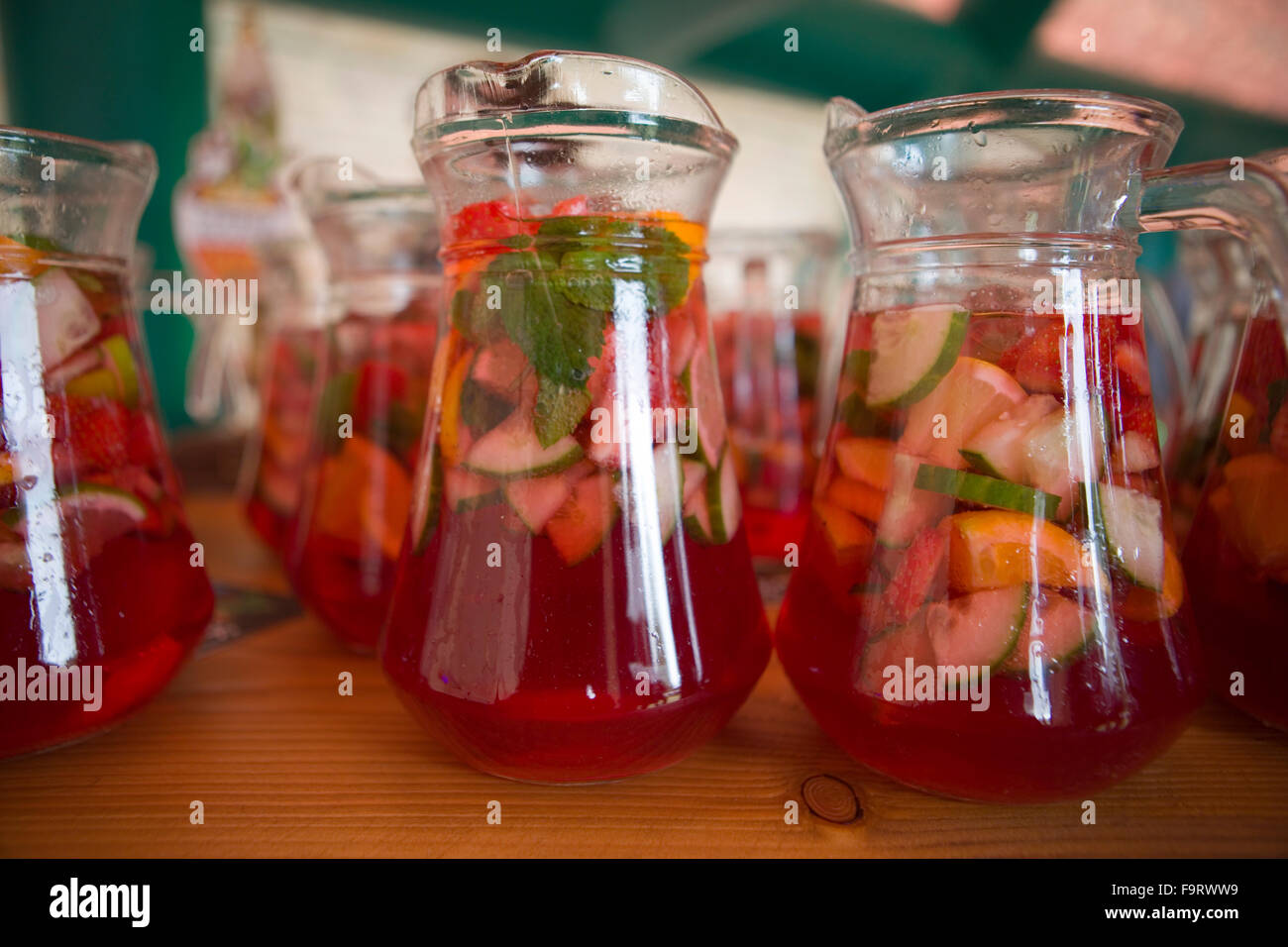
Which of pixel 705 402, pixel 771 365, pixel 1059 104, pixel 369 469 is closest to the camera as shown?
pixel 1059 104

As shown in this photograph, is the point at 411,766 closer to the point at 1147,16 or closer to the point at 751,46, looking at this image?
the point at 1147,16

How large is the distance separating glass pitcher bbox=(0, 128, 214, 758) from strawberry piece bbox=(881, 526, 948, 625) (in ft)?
1.61

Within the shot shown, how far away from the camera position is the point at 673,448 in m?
0.55

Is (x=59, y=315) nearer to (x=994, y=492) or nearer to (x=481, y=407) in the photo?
(x=481, y=407)

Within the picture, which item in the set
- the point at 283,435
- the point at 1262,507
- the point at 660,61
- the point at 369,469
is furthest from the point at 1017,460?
the point at 660,61

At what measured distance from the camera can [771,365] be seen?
1.07 m

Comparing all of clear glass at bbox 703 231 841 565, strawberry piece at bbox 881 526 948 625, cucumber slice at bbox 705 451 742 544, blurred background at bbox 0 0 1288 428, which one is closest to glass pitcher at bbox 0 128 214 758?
cucumber slice at bbox 705 451 742 544

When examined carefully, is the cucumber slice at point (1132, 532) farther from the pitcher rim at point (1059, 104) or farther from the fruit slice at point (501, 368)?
the fruit slice at point (501, 368)

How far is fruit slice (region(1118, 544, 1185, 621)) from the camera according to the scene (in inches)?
20.6

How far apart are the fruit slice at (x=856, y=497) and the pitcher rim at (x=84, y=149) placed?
1.68ft

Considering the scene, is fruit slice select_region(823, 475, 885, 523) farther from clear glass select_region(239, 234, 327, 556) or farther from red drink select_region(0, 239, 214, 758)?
clear glass select_region(239, 234, 327, 556)

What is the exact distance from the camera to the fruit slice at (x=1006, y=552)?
50 cm

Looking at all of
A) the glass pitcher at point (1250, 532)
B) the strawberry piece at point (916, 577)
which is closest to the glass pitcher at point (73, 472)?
the strawberry piece at point (916, 577)

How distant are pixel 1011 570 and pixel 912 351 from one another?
5.5 inches
